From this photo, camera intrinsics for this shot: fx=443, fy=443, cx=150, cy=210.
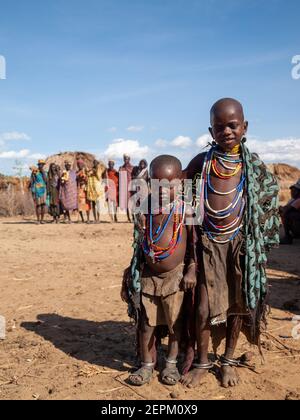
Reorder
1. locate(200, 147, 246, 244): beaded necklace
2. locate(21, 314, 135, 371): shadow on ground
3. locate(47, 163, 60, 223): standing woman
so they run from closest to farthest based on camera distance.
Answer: locate(200, 147, 246, 244): beaded necklace
locate(21, 314, 135, 371): shadow on ground
locate(47, 163, 60, 223): standing woman

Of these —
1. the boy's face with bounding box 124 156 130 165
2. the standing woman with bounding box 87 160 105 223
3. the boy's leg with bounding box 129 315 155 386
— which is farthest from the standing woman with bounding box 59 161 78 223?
the boy's leg with bounding box 129 315 155 386

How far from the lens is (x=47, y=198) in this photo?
44.4ft

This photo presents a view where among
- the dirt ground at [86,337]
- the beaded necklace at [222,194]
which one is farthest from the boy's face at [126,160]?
the beaded necklace at [222,194]

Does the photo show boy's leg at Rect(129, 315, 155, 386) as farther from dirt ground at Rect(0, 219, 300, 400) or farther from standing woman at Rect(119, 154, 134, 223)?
standing woman at Rect(119, 154, 134, 223)

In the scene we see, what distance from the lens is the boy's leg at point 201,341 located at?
2947mm

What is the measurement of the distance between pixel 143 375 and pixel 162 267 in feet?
2.41

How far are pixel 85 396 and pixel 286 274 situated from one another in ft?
13.9

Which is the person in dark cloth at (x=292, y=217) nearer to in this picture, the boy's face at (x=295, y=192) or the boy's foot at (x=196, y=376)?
the boy's face at (x=295, y=192)

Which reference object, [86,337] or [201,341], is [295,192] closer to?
[86,337]

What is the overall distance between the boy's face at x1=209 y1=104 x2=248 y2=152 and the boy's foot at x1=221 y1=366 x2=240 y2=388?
1.51 m

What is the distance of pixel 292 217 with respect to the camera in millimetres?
8680

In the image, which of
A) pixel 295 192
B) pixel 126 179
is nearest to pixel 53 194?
pixel 126 179

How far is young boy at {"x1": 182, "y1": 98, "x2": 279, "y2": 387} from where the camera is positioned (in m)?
2.88

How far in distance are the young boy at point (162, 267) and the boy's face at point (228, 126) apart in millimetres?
325
